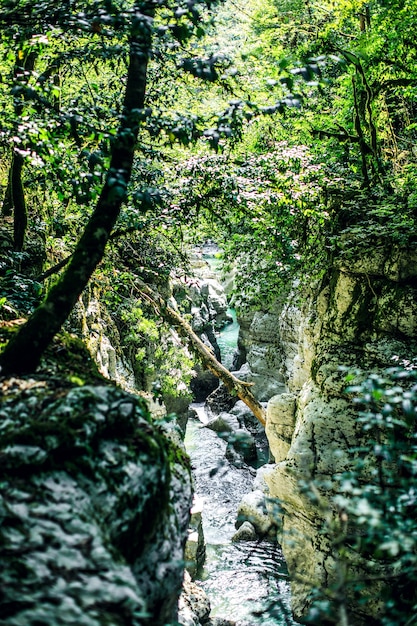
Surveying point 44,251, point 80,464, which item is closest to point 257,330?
point 44,251

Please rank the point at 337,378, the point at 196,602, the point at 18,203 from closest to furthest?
1. the point at 18,203
2. the point at 196,602
3. the point at 337,378

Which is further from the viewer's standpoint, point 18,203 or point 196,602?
point 196,602

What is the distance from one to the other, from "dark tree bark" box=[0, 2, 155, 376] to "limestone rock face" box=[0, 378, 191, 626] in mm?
265

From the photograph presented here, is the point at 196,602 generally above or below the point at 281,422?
below

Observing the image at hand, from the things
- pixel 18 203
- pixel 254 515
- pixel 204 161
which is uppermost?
pixel 204 161

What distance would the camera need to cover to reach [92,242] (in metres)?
3.43

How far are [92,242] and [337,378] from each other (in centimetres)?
606

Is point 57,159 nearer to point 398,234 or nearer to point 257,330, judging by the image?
point 398,234

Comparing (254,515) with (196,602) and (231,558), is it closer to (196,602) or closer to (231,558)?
(231,558)

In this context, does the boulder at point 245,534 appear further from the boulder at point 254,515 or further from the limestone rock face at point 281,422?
the limestone rock face at point 281,422

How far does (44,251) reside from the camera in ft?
27.8

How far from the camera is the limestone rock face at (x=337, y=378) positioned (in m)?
7.84

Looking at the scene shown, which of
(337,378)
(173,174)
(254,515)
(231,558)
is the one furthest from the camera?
(254,515)

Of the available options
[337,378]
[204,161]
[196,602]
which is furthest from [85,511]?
[196,602]
